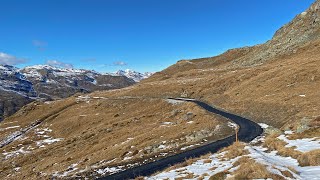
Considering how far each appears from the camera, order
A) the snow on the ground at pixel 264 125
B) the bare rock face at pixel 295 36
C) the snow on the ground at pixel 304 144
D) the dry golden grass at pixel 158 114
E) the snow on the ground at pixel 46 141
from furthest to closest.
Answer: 1. the bare rock face at pixel 295 36
2. the snow on the ground at pixel 46 141
3. the dry golden grass at pixel 158 114
4. the snow on the ground at pixel 264 125
5. the snow on the ground at pixel 304 144

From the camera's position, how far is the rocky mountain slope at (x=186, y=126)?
72.3 feet

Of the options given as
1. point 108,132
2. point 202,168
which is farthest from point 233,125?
point 108,132

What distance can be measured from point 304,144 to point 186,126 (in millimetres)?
24174

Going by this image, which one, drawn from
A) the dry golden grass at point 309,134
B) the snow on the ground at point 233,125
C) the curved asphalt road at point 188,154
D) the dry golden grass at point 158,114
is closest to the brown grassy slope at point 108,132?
the dry golden grass at point 158,114

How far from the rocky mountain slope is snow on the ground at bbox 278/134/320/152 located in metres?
0.24

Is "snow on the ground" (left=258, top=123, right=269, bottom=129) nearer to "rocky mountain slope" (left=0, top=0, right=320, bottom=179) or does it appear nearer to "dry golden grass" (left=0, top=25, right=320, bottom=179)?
"rocky mountain slope" (left=0, top=0, right=320, bottom=179)

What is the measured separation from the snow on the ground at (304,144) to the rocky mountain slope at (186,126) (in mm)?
244

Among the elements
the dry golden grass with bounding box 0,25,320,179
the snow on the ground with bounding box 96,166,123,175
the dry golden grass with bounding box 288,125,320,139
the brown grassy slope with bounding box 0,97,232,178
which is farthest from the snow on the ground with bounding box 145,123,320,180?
the brown grassy slope with bounding box 0,97,232,178

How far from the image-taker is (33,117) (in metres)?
113

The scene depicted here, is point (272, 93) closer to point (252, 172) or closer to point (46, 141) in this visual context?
point (252, 172)

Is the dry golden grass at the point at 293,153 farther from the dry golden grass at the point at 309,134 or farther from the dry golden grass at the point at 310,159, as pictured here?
the dry golden grass at the point at 309,134

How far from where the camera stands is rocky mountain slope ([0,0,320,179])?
2205cm

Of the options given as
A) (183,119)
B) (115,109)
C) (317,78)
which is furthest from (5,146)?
(317,78)

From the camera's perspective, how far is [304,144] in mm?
22484
